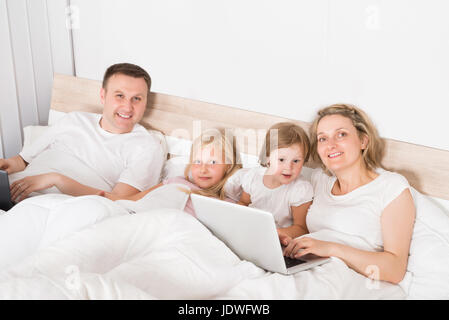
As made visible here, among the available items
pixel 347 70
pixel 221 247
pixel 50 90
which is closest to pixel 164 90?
pixel 50 90

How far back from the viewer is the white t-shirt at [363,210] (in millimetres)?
1423

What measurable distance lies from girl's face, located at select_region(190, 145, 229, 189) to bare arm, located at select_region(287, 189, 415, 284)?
547mm

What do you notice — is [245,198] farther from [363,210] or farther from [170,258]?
[170,258]

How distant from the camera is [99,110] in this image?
7.82 ft

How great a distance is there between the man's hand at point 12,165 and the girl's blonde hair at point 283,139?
1.07 metres

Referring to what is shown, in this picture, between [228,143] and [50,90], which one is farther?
[50,90]

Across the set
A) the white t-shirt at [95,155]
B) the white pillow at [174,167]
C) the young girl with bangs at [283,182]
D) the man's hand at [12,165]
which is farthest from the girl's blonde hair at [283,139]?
the man's hand at [12,165]

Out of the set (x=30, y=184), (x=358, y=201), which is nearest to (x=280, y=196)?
(x=358, y=201)

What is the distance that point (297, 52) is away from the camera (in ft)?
5.79

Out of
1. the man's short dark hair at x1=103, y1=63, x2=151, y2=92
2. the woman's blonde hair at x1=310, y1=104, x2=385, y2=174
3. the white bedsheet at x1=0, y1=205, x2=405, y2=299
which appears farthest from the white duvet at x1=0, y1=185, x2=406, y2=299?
→ the man's short dark hair at x1=103, y1=63, x2=151, y2=92

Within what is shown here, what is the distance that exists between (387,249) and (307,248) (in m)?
0.23

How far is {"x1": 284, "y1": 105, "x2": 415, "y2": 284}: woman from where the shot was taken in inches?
53.0
